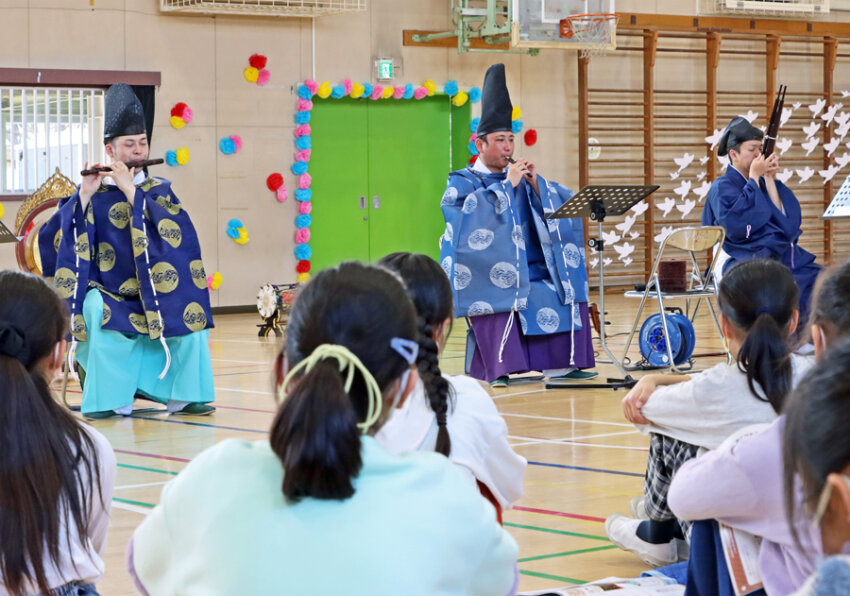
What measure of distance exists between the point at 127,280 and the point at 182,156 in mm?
5330

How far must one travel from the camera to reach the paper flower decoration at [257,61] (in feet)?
36.9

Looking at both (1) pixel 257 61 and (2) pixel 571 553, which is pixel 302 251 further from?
(2) pixel 571 553

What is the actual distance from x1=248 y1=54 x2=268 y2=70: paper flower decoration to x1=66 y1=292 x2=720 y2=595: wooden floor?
4.14 m

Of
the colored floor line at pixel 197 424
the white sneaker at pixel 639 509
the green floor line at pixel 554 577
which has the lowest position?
the colored floor line at pixel 197 424

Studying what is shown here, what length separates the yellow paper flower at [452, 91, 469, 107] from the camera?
40.2 ft

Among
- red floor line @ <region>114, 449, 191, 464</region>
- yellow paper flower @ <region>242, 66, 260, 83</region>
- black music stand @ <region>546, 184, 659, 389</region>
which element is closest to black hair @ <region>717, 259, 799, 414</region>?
red floor line @ <region>114, 449, 191, 464</region>

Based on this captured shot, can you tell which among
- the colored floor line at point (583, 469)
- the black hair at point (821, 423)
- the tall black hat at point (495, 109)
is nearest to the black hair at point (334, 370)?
the black hair at point (821, 423)

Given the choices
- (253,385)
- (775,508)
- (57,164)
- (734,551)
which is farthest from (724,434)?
(57,164)

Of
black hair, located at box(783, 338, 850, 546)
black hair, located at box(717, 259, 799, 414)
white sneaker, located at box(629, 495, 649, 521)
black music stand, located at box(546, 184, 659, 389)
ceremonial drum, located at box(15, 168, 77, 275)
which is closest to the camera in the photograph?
black hair, located at box(783, 338, 850, 546)

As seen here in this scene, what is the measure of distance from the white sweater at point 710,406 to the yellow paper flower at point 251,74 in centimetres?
898

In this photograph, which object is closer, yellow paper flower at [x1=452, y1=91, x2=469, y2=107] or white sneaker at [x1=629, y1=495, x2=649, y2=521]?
white sneaker at [x1=629, y1=495, x2=649, y2=521]

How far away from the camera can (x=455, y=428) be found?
2.30 meters

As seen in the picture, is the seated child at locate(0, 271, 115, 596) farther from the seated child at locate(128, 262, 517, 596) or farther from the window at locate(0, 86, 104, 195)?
the window at locate(0, 86, 104, 195)

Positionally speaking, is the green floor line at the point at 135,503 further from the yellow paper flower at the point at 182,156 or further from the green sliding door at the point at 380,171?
the green sliding door at the point at 380,171
